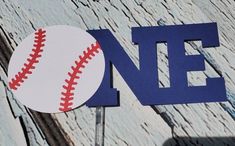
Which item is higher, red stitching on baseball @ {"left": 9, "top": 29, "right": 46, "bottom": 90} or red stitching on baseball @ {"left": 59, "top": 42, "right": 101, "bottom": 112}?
red stitching on baseball @ {"left": 9, "top": 29, "right": 46, "bottom": 90}

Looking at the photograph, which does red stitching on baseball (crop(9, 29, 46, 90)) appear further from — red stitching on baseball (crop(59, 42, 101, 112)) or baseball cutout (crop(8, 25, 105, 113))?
red stitching on baseball (crop(59, 42, 101, 112))

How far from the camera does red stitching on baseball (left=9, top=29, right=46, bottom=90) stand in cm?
120

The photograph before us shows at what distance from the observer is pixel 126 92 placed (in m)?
1.20

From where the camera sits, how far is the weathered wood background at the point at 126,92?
1.13 meters

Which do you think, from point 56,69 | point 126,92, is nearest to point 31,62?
point 56,69

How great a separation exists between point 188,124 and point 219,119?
0.29ft

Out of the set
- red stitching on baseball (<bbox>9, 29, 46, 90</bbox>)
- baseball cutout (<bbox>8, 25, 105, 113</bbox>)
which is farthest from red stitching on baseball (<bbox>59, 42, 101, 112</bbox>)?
red stitching on baseball (<bbox>9, 29, 46, 90</bbox>)

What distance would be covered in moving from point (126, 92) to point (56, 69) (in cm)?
22

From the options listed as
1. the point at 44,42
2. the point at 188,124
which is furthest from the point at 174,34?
the point at 44,42

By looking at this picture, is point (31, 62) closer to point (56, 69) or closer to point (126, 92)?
point (56, 69)

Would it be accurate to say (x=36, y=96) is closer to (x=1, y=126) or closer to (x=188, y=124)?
(x=1, y=126)

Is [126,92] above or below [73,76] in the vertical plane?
below

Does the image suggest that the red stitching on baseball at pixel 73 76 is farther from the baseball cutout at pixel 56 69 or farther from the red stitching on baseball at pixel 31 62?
the red stitching on baseball at pixel 31 62

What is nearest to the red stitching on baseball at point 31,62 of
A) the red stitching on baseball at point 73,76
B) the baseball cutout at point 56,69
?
the baseball cutout at point 56,69
